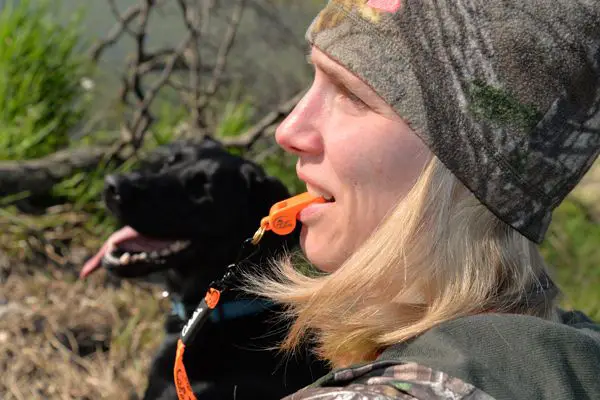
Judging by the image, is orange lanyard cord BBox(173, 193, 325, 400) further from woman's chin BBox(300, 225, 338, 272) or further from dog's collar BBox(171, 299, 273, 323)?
dog's collar BBox(171, 299, 273, 323)

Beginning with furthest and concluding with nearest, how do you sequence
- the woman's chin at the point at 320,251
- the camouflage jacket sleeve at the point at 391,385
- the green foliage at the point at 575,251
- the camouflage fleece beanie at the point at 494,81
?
the green foliage at the point at 575,251, the woman's chin at the point at 320,251, the camouflage fleece beanie at the point at 494,81, the camouflage jacket sleeve at the point at 391,385

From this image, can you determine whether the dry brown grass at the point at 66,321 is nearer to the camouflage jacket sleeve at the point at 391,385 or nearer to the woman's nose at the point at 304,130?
the woman's nose at the point at 304,130

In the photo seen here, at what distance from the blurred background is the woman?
2062mm

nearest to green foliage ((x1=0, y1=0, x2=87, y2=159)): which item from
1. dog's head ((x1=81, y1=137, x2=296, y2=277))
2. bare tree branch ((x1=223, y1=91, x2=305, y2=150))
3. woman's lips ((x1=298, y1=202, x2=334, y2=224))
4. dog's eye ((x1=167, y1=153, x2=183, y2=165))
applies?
bare tree branch ((x1=223, y1=91, x2=305, y2=150))

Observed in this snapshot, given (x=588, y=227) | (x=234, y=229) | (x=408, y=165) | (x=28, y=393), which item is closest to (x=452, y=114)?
(x=408, y=165)

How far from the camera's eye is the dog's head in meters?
3.46

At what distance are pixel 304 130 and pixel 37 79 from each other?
14.2 ft

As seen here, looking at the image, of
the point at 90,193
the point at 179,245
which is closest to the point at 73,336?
the point at 179,245

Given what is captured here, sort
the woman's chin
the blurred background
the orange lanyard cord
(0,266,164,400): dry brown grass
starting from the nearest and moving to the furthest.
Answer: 1. the woman's chin
2. the orange lanyard cord
3. (0,266,164,400): dry brown grass
4. the blurred background

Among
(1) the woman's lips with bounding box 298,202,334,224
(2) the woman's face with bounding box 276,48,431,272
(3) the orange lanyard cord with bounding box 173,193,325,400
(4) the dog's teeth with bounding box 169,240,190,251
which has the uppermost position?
(2) the woman's face with bounding box 276,48,431,272

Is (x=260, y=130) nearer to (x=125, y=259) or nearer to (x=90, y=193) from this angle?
(x=90, y=193)

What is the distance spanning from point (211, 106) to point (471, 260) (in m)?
4.65

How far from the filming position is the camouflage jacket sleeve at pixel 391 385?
144cm

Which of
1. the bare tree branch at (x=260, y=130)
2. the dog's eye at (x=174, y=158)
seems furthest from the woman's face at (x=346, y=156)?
the bare tree branch at (x=260, y=130)
